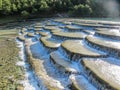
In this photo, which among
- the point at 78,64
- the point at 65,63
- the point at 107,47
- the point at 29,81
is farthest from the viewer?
the point at 107,47

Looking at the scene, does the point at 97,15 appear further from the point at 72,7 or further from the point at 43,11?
the point at 43,11

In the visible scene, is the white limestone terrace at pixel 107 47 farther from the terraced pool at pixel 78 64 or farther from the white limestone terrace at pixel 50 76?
the white limestone terrace at pixel 50 76

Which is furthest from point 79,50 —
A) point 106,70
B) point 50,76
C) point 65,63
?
point 106,70

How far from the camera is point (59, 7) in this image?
7806cm

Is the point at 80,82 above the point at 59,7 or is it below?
above

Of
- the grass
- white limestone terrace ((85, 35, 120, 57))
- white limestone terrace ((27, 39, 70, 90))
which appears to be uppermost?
white limestone terrace ((85, 35, 120, 57))

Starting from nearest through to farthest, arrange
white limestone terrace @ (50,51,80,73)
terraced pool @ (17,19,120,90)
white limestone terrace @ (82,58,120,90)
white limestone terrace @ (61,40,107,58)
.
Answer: white limestone terrace @ (82,58,120,90), terraced pool @ (17,19,120,90), white limestone terrace @ (50,51,80,73), white limestone terrace @ (61,40,107,58)

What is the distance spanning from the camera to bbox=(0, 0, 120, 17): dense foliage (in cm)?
7062

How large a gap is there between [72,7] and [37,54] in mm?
50269

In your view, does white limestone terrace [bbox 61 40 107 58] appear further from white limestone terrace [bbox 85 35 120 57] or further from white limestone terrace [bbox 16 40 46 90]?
white limestone terrace [bbox 16 40 46 90]

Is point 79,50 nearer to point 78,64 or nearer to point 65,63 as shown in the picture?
point 78,64

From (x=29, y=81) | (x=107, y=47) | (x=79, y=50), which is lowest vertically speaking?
(x=29, y=81)

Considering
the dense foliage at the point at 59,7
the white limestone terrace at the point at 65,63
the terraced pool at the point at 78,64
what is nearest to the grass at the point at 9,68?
the terraced pool at the point at 78,64

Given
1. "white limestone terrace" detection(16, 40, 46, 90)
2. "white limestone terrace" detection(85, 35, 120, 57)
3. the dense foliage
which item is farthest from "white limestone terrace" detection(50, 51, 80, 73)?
the dense foliage
